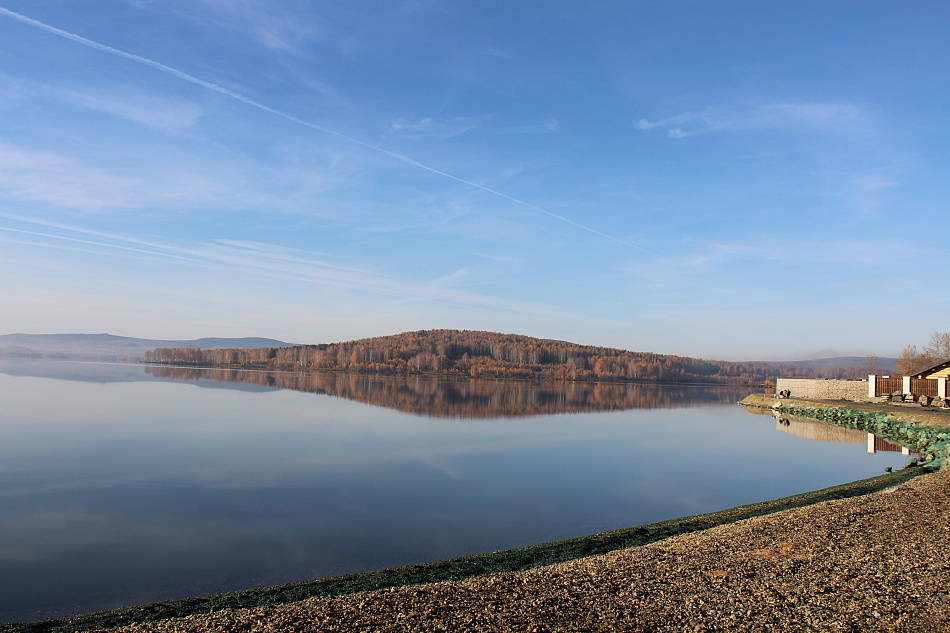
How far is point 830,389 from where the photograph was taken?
130 feet

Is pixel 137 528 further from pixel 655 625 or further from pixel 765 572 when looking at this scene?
pixel 765 572

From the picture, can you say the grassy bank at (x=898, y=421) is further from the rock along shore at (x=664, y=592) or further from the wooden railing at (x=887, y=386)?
the rock along shore at (x=664, y=592)

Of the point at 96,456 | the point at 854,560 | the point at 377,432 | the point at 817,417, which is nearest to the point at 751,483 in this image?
the point at 854,560

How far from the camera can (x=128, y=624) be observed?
5.26 meters

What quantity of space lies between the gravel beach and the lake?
2.54m

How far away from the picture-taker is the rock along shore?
4773 millimetres

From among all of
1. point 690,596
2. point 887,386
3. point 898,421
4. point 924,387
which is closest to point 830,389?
point 887,386

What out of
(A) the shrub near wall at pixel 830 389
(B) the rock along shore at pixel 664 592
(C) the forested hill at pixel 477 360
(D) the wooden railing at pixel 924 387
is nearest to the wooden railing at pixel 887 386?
(A) the shrub near wall at pixel 830 389

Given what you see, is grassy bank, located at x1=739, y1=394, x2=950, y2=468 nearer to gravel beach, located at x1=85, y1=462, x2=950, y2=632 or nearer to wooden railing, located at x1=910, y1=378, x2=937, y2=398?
wooden railing, located at x1=910, y1=378, x2=937, y2=398

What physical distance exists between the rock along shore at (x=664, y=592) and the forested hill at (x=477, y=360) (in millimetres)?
112637

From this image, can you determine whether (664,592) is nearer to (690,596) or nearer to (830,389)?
(690,596)

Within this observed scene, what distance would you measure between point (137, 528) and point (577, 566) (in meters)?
7.18

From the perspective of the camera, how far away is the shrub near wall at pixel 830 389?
3697 cm

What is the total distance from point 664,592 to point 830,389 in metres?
41.0
